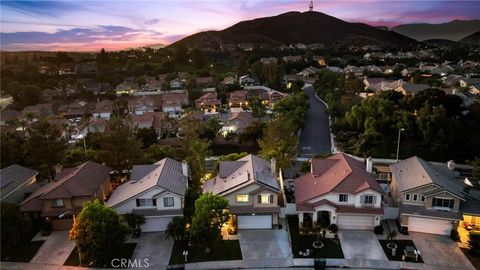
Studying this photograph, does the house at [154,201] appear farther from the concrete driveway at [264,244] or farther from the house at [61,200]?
the concrete driveway at [264,244]

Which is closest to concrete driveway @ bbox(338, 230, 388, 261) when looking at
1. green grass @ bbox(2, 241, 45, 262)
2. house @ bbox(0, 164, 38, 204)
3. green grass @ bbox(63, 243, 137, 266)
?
green grass @ bbox(63, 243, 137, 266)

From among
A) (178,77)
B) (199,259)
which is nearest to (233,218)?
(199,259)

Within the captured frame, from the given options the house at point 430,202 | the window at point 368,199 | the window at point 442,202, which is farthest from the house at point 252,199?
the window at point 442,202

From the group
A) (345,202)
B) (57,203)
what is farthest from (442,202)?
(57,203)

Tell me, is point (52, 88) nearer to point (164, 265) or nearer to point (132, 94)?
point (132, 94)

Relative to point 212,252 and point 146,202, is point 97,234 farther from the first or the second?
point 212,252

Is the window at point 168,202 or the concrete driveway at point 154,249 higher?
the window at point 168,202

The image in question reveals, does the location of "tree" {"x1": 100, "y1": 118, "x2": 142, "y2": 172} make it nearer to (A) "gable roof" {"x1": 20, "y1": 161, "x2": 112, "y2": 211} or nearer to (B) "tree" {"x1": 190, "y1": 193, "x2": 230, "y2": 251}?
(A) "gable roof" {"x1": 20, "y1": 161, "x2": 112, "y2": 211}
